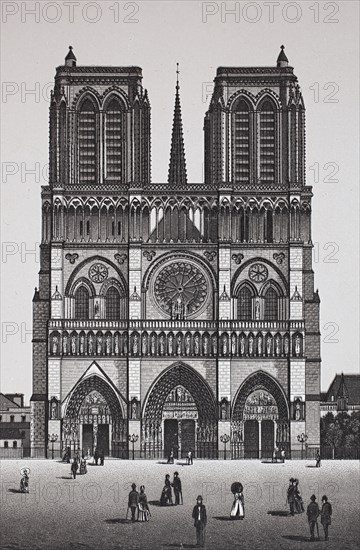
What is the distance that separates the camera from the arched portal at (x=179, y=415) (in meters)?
88.2

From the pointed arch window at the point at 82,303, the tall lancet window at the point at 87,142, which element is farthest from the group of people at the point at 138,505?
the tall lancet window at the point at 87,142

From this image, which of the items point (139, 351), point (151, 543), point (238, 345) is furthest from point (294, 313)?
point (151, 543)

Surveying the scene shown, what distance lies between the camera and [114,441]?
289 ft

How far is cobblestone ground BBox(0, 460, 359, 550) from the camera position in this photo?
5103 centimetres

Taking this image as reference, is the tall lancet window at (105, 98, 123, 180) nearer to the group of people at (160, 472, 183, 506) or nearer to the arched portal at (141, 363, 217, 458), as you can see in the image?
the arched portal at (141, 363, 217, 458)

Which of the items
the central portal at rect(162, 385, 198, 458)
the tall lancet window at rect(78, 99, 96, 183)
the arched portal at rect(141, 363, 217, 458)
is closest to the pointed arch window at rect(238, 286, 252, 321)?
the arched portal at rect(141, 363, 217, 458)

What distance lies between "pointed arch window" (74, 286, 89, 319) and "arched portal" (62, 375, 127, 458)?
3.62 meters

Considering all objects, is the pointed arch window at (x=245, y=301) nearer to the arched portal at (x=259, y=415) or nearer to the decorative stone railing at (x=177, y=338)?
the decorative stone railing at (x=177, y=338)

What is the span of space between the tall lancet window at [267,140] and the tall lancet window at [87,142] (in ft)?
31.8

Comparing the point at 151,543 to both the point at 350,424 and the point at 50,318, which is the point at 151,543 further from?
the point at 350,424

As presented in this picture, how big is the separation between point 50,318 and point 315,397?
15708mm

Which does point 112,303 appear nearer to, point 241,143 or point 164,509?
point 241,143

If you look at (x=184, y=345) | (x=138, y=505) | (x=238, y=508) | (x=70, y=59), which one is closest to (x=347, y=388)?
(x=184, y=345)

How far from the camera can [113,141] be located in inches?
3543
